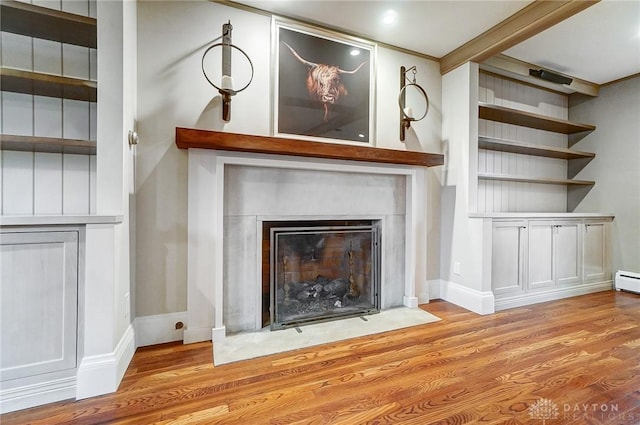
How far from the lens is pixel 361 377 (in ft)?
5.58

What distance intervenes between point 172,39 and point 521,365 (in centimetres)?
328

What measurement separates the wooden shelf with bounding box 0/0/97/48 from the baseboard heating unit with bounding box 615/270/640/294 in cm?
562

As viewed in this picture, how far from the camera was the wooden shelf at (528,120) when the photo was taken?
10.1ft

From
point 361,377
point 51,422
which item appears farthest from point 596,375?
point 51,422

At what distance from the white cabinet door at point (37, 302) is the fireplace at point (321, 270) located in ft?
4.05

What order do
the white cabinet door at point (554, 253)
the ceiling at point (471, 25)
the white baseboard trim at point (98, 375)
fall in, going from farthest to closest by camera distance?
1. the white cabinet door at point (554, 253)
2. the ceiling at point (471, 25)
3. the white baseboard trim at point (98, 375)

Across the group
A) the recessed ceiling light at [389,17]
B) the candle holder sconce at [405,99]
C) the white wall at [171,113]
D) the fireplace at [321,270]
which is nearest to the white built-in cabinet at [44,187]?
the white wall at [171,113]

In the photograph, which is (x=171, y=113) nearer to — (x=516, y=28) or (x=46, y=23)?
A: (x=46, y=23)

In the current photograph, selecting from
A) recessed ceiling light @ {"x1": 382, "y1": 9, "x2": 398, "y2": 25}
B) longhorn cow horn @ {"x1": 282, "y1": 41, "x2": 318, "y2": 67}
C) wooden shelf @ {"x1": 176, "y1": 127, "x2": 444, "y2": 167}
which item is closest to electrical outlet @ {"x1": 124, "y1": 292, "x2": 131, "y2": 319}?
wooden shelf @ {"x1": 176, "y1": 127, "x2": 444, "y2": 167}

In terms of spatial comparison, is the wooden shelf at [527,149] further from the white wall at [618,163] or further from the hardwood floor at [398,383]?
the hardwood floor at [398,383]

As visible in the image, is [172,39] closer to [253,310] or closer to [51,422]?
[253,310]

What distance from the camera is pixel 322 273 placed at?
8.62 ft

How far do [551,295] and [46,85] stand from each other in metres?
4.66

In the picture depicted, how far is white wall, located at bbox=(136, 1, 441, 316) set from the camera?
2.06 meters
